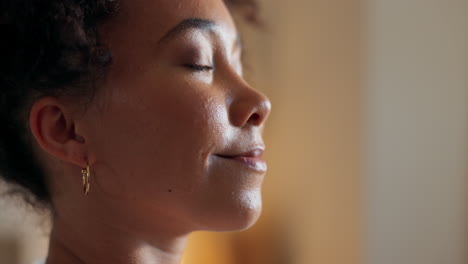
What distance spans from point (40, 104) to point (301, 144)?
49.1 inches

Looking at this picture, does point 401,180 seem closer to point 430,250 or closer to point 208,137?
point 430,250

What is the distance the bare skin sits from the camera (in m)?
0.74

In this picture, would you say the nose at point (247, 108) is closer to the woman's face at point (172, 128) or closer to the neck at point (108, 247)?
the woman's face at point (172, 128)

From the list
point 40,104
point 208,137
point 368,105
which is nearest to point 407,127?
point 368,105

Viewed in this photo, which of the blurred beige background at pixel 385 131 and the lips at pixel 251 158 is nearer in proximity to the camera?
the lips at pixel 251 158

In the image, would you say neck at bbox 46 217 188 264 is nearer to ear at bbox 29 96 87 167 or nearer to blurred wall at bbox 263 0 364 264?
ear at bbox 29 96 87 167

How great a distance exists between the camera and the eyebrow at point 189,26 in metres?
0.77

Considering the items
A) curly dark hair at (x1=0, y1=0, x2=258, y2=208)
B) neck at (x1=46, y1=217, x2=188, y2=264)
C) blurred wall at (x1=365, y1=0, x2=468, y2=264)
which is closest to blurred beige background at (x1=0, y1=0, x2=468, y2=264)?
blurred wall at (x1=365, y1=0, x2=468, y2=264)

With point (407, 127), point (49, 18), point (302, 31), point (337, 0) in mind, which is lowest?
point (407, 127)

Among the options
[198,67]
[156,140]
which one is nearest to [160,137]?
[156,140]

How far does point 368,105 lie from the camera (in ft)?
5.48

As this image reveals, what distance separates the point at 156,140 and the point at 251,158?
5.1 inches

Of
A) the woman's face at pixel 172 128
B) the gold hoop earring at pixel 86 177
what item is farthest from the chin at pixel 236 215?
the gold hoop earring at pixel 86 177

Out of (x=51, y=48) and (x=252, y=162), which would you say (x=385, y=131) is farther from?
(x=51, y=48)
